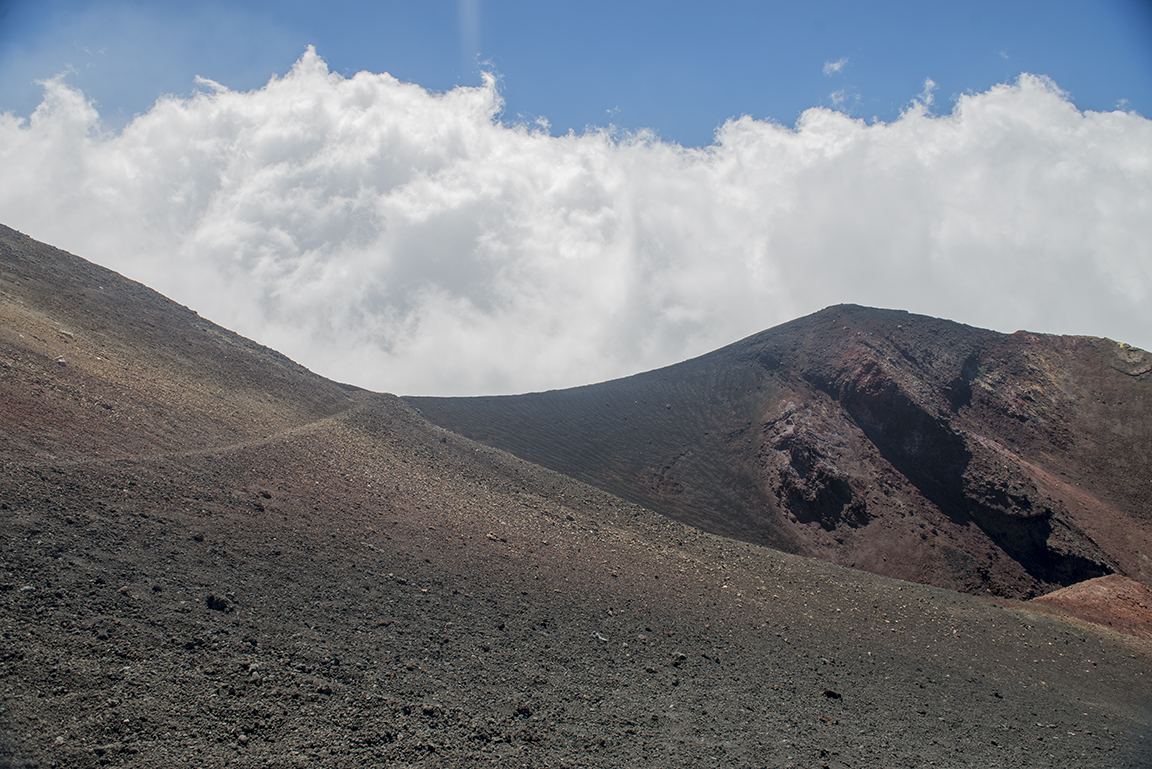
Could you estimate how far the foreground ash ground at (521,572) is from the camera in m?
6.19

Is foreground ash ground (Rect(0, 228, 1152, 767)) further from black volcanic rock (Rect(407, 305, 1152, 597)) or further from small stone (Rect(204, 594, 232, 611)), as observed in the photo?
black volcanic rock (Rect(407, 305, 1152, 597))

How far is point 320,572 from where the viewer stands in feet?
30.5

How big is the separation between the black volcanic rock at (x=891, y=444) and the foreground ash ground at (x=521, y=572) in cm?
15

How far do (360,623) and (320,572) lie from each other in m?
1.60

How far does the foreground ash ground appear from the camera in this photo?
6.19 meters

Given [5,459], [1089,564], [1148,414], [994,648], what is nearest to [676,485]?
[994,648]

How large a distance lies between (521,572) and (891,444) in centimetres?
2040

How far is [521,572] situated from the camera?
39.2 ft

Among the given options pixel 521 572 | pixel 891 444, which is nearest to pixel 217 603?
pixel 521 572

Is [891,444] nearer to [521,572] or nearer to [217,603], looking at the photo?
[521,572]

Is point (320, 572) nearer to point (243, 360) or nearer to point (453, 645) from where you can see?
point (453, 645)

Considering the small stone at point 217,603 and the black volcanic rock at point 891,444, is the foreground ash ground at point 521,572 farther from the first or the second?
the black volcanic rock at point 891,444

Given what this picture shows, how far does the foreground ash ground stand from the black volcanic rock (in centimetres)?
15

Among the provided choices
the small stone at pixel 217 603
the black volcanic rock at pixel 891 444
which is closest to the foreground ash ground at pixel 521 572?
the small stone at pixel 217 603
